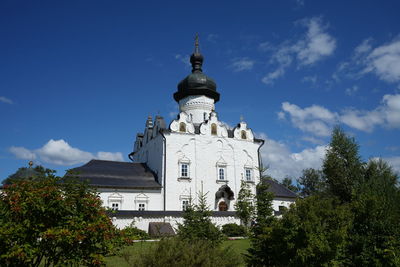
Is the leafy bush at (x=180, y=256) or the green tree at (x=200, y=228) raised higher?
the green tree at (x=200, y=228)

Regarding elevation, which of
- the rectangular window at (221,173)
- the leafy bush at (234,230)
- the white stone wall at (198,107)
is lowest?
the leafy bush at (234,230)

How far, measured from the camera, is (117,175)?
88.6 feet

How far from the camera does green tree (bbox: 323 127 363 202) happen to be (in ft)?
89.9

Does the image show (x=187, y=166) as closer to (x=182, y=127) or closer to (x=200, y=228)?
(x=182, y=127)

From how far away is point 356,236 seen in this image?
8.55 meters

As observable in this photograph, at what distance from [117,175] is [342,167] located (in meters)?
18.3

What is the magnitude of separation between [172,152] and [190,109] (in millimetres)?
6551

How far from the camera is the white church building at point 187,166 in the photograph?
86.0 ft

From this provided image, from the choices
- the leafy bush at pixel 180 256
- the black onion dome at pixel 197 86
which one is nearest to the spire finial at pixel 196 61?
A: the black onion dome at pixel 197 86

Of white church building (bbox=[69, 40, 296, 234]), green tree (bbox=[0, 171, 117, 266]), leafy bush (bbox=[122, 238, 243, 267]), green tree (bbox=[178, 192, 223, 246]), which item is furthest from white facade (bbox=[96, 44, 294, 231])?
green tree (bbox=[0, 171, 117, 266])

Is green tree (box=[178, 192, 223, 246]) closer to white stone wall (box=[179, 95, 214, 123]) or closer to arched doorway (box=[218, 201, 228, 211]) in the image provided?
arched doorway (box=[218, 201, 228, 211])

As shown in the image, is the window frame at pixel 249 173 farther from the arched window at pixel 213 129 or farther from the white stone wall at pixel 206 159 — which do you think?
the arched window at pixel 213 129

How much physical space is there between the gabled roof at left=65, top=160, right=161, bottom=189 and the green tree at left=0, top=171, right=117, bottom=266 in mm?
18296

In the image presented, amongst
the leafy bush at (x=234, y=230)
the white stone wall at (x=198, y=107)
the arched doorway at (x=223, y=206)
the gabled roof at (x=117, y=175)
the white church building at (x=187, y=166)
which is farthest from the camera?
the white stone wall at (x=198, y=107)
